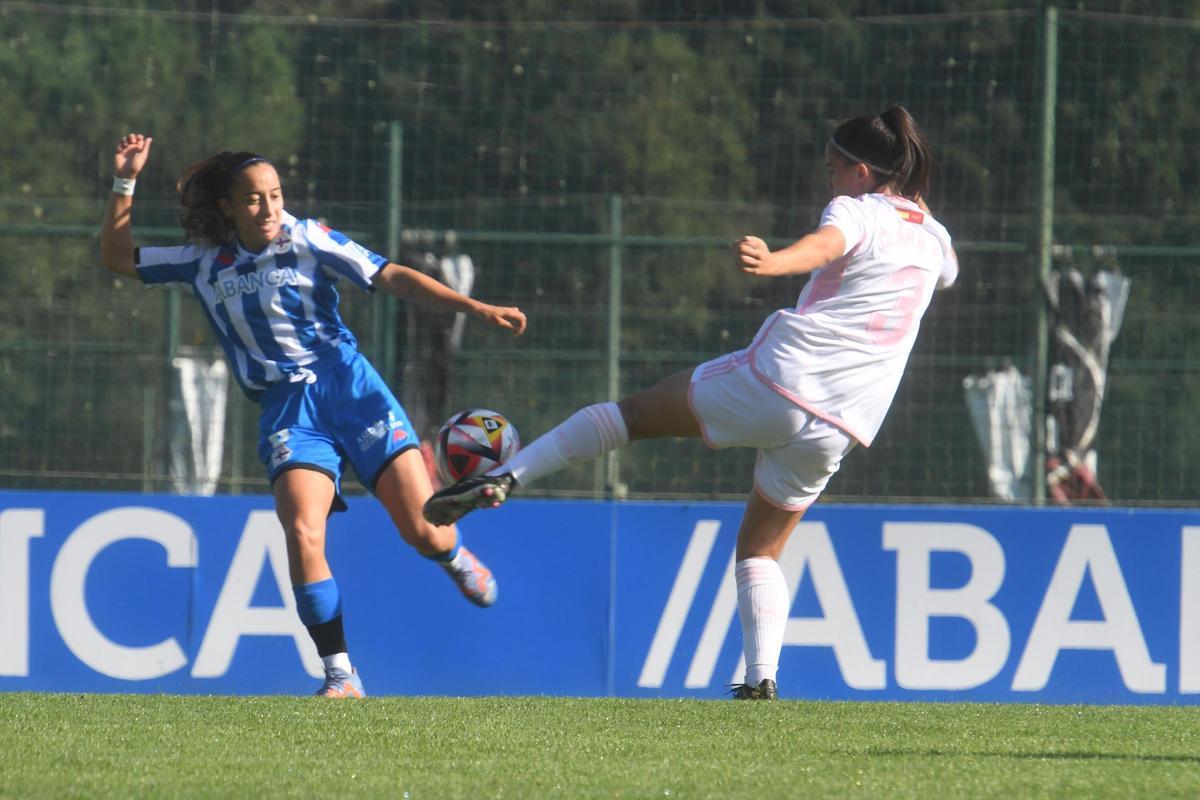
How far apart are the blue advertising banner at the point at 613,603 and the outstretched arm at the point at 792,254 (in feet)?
9.01

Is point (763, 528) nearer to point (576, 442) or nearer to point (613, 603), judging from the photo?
point (576, 442)

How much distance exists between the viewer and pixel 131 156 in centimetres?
610

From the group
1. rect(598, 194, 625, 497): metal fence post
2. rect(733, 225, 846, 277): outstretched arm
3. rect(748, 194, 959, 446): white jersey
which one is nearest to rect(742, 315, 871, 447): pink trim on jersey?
rect(748, 194, 959, 446): white jersey

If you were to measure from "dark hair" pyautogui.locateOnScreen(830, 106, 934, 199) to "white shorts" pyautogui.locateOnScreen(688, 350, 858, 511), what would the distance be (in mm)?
666

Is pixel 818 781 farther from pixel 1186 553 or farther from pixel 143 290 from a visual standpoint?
pixel 143 290

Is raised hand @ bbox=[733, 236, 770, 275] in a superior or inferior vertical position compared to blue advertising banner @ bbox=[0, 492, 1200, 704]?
superior

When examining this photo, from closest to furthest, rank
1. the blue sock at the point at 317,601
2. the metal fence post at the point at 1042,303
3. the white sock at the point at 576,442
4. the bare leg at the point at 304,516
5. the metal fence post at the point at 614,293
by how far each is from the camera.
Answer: the white sock at the point at 576,442, the bare leg at the point at 304,516, the blue sock at the point at 317,601, the metal fence post at the point at 1042,303, the metal fence post at the point at 614,293

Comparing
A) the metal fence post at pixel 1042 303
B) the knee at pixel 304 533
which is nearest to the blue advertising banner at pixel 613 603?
the metal fence post at pixel 1042 303

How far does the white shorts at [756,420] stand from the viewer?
A: 4902 millimetres

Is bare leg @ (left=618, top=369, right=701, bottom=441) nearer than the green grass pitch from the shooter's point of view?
No

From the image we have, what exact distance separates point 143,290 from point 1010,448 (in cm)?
476

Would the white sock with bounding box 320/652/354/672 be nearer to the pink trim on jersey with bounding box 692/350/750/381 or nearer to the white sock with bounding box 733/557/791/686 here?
the white sock with bounding box 733/557/791/686

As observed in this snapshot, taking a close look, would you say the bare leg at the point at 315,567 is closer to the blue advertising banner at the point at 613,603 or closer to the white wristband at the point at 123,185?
the white wristband at the point at 123,185

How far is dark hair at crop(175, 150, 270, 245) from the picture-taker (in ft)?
19.4
